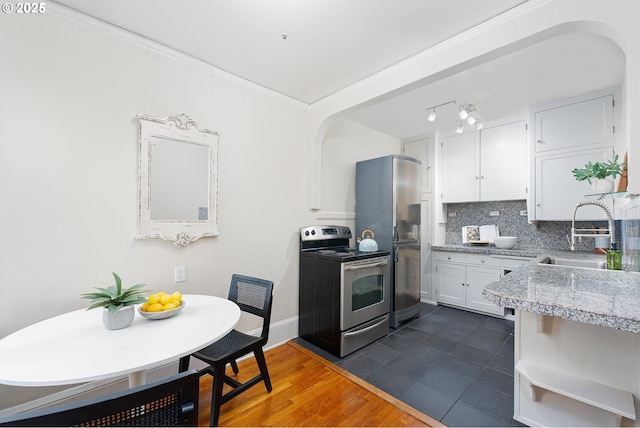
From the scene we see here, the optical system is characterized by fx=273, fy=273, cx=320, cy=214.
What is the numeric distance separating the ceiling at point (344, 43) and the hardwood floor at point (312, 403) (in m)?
2.57

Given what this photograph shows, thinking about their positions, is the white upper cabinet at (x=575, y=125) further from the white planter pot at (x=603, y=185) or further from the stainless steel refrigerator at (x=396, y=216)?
the stainless steel refrigerator at (x=396, y=216)

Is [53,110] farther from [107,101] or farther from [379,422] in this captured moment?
[379,422]

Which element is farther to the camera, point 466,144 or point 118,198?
point 466,144

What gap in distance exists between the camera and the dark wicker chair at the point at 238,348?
1.60m

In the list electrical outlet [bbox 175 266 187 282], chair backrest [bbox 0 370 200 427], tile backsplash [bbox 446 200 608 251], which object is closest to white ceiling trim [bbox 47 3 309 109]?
electrical outlet [bbox 175 266 187 282]

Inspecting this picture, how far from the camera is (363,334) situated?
268 cm

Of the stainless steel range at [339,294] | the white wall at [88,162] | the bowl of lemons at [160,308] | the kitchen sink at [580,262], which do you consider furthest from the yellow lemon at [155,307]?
the kitchen sink at [580,262]

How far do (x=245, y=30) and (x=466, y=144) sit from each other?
3.30m

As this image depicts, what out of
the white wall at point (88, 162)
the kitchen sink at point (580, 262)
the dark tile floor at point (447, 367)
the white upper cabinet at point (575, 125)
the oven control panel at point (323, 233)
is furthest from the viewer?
the oven control panel at point (323, 233)

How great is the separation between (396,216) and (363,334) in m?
1.33

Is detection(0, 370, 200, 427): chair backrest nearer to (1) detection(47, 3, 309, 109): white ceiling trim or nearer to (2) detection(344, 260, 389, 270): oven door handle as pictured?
(2) detection(344, 260, 389, 270): oven door handle

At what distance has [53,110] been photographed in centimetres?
168

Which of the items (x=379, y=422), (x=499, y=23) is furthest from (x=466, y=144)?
(x=379, y=422)

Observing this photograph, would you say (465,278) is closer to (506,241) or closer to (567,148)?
(506,241)
